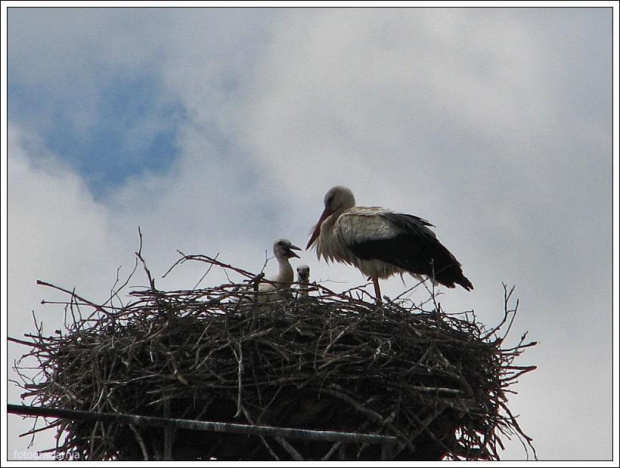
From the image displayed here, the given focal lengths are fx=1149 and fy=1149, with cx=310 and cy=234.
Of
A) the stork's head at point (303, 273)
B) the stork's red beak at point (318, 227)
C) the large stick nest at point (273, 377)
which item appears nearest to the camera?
the large stick nest at point (273, 377)

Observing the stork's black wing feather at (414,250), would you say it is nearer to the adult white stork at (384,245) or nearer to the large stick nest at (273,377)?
the adult white stork at (384,245)

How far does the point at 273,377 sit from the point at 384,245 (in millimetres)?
2831

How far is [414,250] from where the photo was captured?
27.8 ft

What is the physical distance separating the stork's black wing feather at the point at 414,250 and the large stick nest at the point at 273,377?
2.04 m

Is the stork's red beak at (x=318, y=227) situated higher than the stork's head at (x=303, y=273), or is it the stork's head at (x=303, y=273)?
the stork's red beak at (x=318, y=227)

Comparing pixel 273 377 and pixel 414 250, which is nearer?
pixel 273 377

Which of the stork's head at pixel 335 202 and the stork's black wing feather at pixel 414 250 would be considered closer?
the stork's black wing feather at pixel 414 250

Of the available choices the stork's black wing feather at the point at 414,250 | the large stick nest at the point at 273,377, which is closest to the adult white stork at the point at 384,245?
the stork's black wing feather at the point at 414,250

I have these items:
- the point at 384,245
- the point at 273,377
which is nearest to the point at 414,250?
the point at 384,245

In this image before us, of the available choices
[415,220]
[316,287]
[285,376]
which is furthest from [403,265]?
[285,376]

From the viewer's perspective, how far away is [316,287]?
6.41 meters

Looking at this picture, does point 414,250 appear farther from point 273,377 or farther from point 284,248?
point 273,377

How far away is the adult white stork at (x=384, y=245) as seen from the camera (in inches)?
332

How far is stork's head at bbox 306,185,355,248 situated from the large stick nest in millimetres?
2735
